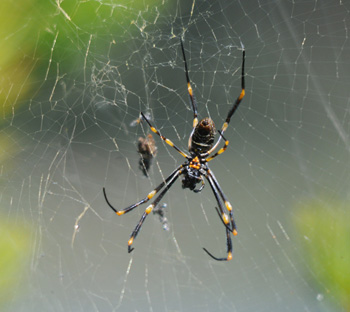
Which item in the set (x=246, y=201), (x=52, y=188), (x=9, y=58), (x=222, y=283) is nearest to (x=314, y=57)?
(x=246, y=201)

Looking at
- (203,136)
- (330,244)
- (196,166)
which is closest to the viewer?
(330,244)

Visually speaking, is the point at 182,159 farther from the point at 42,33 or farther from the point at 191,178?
the point at 42,33

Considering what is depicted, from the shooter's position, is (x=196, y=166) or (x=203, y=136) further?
(x=196, y=166)

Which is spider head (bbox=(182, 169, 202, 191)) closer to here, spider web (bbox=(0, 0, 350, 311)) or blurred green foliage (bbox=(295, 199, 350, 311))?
spider web (bbox=(0, 0, 350, 311))

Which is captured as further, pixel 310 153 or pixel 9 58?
pixel 310 153

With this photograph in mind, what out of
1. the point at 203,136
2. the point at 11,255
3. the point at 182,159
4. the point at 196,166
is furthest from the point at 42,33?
the point at 182,159

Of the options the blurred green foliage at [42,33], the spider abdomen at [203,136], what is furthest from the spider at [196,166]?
the blurred green foliage at [42,33]

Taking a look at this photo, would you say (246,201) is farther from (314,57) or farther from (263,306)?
(314,57)
